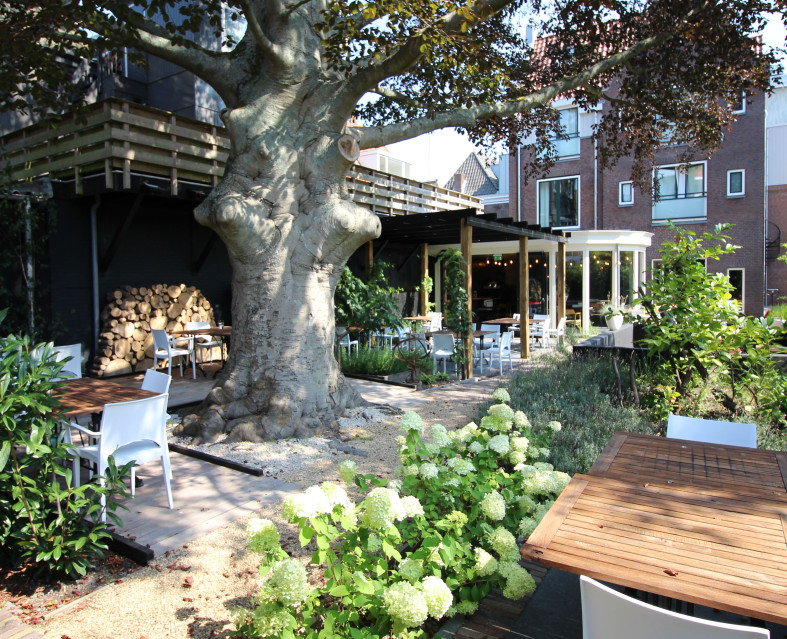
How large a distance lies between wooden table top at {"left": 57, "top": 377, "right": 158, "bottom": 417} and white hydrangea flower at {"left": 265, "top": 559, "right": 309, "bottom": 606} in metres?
2.40

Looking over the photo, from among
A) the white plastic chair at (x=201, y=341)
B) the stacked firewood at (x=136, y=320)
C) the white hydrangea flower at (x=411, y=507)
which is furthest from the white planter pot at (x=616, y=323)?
the white hydrangea flower at (x=411, y=507)

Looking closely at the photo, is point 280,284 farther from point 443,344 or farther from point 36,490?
point 443,344

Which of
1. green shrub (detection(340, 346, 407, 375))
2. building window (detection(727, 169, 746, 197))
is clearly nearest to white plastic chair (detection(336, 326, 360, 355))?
green shrub (detection(340, 346, 407, 375))

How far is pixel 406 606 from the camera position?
175cm

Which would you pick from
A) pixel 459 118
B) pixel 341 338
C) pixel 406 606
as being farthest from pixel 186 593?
pixel 341 338

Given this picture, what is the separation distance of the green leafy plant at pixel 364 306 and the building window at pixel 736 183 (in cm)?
1567

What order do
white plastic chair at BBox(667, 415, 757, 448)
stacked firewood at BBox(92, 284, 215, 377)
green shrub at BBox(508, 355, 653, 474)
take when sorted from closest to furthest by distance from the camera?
white plastic chair at BBox(667, 415, 757, 448)
green shrub at BBox(508, 355, 653, 474)
stacked firewood at BBox(92, 284, 215, 377)

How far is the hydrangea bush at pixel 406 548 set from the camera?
187 cm

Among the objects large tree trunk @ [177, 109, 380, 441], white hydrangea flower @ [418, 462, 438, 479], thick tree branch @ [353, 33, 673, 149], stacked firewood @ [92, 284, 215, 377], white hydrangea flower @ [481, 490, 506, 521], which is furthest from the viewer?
stacked firewood @ [92, 284, 215, 377]

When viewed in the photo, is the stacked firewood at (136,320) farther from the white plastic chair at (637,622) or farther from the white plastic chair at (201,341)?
the white plastic chair at (637,622)

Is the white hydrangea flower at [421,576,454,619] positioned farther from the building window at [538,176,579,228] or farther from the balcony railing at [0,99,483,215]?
the building window at [538,176,579,228]

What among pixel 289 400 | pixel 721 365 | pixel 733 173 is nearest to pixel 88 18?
pixel 289 400

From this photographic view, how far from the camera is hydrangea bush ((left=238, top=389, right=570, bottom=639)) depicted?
187cm

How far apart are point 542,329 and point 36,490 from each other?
40.2ft
